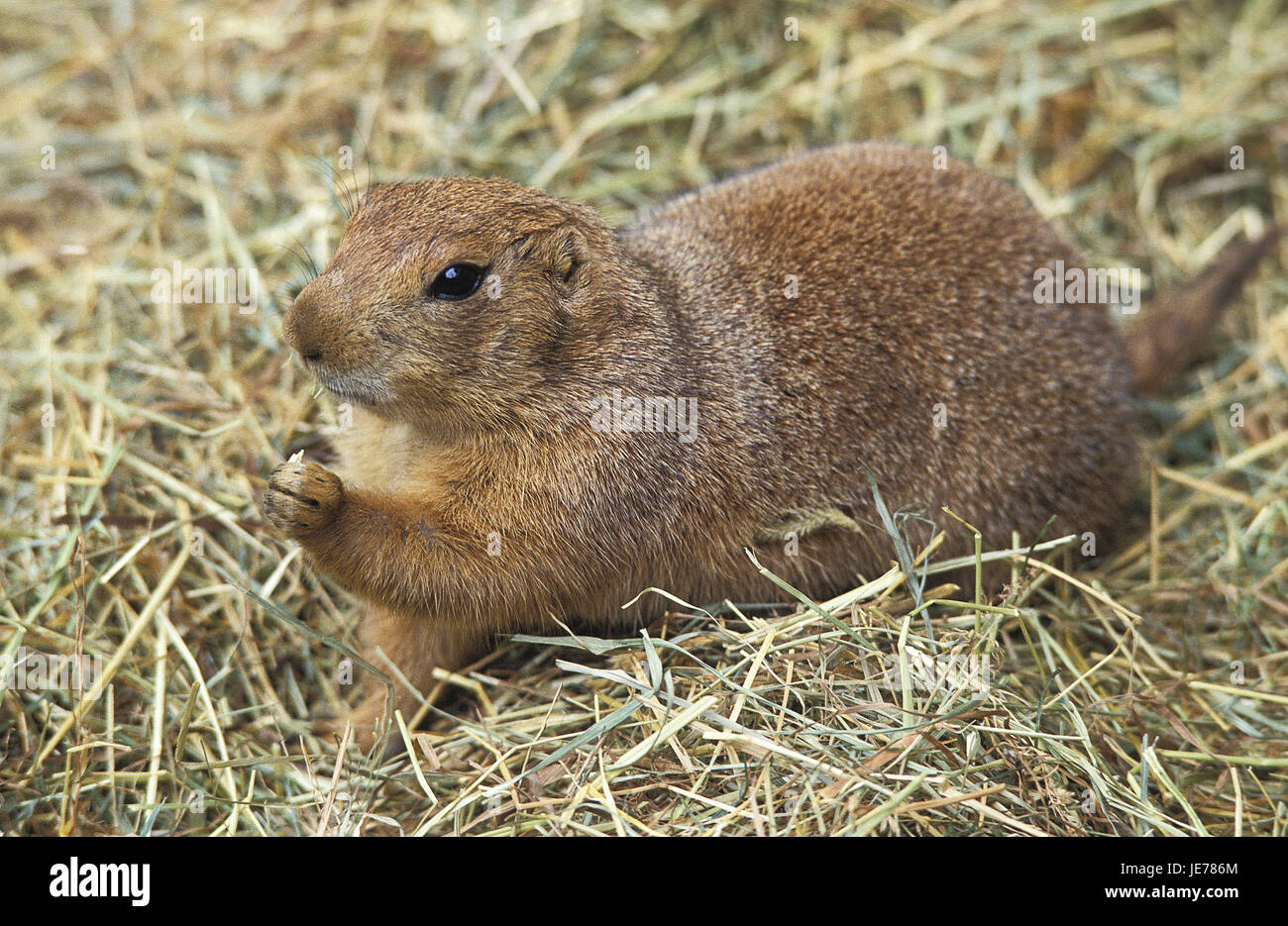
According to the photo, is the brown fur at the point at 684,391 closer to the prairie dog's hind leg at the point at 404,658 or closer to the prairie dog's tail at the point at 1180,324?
the prairie dog's hind leg at the point at 404,658

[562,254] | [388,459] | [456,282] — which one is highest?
[562,254]

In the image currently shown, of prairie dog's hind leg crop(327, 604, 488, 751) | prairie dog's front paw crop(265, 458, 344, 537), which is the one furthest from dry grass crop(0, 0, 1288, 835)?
prairie dog's front paw crop(265, 458, 344, 537)

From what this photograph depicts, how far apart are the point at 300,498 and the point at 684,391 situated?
137 cm

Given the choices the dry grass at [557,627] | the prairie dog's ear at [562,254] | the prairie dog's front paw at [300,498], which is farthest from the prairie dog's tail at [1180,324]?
the prairie dog's front paw at [300,498]

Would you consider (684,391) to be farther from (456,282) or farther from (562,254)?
(456,282)

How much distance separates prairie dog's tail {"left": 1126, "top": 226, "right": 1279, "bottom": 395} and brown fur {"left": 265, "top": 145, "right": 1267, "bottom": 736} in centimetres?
68

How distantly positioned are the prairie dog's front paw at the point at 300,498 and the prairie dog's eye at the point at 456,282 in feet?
2.30

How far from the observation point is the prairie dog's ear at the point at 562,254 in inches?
146

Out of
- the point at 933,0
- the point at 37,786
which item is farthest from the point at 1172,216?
the point at 37,786

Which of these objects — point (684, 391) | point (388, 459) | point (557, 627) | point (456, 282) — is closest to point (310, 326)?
point (456, 282)

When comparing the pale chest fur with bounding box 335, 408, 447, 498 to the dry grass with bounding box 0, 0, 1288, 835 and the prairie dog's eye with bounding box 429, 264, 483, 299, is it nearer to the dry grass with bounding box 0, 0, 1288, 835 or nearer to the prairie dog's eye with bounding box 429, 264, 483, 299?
the dry grass with bounding box 0, 0, 1288, 835

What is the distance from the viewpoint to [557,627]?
13.5ft

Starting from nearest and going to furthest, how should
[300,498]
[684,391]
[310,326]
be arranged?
[310,326], [300,498], [684,391]

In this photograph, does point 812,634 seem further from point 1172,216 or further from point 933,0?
point 933,0
